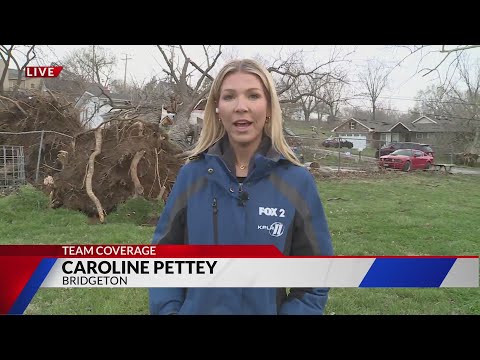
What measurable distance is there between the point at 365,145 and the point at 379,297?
1084mm

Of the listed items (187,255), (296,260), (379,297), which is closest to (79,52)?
(187,255)

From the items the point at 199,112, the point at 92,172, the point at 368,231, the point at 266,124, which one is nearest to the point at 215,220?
the point at 266,124

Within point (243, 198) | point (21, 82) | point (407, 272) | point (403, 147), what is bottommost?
point (407, 272)

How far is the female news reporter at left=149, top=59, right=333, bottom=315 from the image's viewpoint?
191cm

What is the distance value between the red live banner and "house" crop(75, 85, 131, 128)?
260 millimetres

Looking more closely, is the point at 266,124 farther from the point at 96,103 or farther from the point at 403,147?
the point at 96,103

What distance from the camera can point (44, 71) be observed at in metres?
2.31

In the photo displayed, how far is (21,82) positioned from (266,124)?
175cm

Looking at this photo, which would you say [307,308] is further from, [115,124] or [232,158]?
[115,124]

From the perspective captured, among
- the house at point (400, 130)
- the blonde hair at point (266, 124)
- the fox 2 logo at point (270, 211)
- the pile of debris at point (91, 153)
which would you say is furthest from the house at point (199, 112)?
the house at point (400, 130)

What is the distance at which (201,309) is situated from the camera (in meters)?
2.06

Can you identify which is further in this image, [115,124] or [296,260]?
[115,124]

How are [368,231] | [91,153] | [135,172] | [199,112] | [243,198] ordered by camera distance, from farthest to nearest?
1. [135,172]
2. [91,153]
3. [368,231]
4. [199,112]
5. [243,198]

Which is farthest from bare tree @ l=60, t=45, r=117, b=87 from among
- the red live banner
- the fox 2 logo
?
the fox 2 logo
